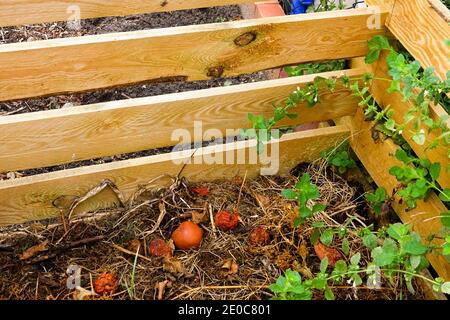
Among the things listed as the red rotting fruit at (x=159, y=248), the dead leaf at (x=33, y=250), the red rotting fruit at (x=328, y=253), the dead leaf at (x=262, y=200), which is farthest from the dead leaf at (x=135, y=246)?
the red rotting fruit at (x=328, y=253)

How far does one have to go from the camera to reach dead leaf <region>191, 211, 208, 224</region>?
2.19 m

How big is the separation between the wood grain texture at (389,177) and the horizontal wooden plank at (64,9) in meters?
0.85

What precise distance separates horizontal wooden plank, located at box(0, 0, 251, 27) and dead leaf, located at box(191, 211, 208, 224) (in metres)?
1.04

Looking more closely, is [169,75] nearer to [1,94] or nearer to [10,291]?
[1,94]

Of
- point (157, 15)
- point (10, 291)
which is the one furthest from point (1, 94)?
point (157, 15)

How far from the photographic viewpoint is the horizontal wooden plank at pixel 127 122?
73.7 inches

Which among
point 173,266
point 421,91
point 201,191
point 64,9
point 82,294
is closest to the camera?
point 421,91

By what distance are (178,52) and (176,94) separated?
0.16 meters

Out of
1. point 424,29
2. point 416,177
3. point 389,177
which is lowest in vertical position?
point 389,177

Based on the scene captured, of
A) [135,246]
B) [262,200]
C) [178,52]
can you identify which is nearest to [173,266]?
[135,246]

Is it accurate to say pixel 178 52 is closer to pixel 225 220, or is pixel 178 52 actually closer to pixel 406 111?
pixel 225 220

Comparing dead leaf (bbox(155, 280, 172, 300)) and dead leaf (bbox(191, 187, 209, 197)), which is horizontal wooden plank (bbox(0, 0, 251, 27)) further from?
dead leaf (bbox(155, 280, 172, 300))

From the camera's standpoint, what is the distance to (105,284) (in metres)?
1.94

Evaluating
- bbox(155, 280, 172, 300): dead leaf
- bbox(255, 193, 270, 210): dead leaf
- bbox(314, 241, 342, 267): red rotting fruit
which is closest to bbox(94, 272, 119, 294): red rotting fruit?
bbox(155, 280, 172, 300): dead leaf
